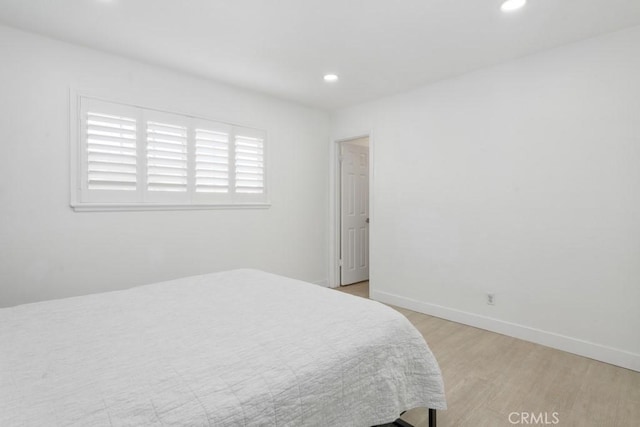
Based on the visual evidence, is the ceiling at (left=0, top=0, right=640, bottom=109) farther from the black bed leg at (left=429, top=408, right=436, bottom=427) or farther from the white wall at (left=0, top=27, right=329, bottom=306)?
the black bed leg at (left=429, top=408, right=436, bottom=427)

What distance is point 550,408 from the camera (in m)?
1.80

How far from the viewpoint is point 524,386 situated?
202 centimetres

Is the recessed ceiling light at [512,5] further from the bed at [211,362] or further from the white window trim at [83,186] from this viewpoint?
the white window trim at [83,186]

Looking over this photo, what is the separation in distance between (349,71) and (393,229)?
1841 mm

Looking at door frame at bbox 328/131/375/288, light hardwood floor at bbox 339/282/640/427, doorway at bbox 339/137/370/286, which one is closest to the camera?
light hardwood floor at bbox 339/282/640/427

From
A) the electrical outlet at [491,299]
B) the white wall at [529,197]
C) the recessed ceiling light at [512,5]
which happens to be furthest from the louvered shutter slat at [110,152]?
the electrical outlet at [491,299]

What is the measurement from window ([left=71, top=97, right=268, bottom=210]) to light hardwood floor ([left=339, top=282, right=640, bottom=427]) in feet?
8.37

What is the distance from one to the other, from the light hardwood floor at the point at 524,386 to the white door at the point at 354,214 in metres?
2.01

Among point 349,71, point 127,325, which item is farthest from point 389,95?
point 127,325

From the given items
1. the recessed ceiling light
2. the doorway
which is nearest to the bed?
the recessed ceiling light

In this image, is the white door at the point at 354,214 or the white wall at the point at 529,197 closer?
the white wall at the point at 529,197

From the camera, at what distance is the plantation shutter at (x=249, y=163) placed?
11.5ft

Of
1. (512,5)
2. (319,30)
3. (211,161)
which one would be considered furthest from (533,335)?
(211,161)

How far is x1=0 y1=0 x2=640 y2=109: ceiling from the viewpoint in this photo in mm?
2074
